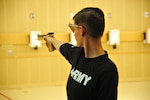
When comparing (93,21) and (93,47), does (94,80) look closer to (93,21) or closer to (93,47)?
(93,47)

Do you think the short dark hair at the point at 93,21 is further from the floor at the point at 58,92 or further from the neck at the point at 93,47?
the floor at the point at 58,92

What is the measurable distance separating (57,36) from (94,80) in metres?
2.43

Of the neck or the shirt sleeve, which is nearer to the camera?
the neck

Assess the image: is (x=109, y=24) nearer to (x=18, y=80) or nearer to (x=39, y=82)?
(x=39, y=82)

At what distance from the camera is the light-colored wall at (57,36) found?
3.51m

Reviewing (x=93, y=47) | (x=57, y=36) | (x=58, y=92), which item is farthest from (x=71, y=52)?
(x=58, y=92)

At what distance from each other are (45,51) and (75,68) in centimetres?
229

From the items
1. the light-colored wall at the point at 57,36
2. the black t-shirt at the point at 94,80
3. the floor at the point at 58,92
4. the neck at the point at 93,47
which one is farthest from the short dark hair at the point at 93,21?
the floor at the point at 58,92

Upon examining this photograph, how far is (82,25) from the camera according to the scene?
1.27m

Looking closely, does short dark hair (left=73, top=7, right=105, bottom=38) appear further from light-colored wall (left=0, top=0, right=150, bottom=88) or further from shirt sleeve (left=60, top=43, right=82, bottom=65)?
light-colored wall (left=0, top=0, right=150, bottom=88)

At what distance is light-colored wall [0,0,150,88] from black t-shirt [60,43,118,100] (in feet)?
7.60

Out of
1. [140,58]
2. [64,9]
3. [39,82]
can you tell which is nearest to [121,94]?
[140,58]

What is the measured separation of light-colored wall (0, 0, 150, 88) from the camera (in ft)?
11.5

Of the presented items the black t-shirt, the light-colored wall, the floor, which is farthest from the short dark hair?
the floor
